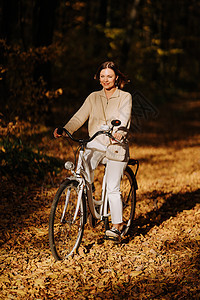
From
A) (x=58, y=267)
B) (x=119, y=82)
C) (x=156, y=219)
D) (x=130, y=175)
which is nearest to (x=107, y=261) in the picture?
(x=58, y=267)

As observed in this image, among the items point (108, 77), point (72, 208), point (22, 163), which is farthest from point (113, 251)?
point (22, 163)

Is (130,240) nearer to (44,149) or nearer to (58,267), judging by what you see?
(58,267)

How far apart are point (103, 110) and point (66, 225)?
4.99ft

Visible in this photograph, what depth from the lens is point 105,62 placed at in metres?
4.21

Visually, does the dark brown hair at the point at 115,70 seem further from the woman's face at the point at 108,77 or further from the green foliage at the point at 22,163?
the green foliage at the point at 22,163

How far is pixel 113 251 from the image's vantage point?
181 inches

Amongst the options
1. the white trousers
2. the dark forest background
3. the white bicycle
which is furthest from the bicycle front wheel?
the dark forest background

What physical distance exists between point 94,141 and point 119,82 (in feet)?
2.58

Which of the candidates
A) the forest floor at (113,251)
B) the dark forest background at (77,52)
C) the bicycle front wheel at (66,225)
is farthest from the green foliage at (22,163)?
the bicycle front wheel at (66,225)

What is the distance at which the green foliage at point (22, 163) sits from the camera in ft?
23.0

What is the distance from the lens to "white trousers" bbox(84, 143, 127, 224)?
4.24 m

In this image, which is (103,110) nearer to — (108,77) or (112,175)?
(108,77)

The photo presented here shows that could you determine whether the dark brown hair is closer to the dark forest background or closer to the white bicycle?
the white bicycle

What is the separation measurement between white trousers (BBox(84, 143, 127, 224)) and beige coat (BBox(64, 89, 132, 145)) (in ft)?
0.66
